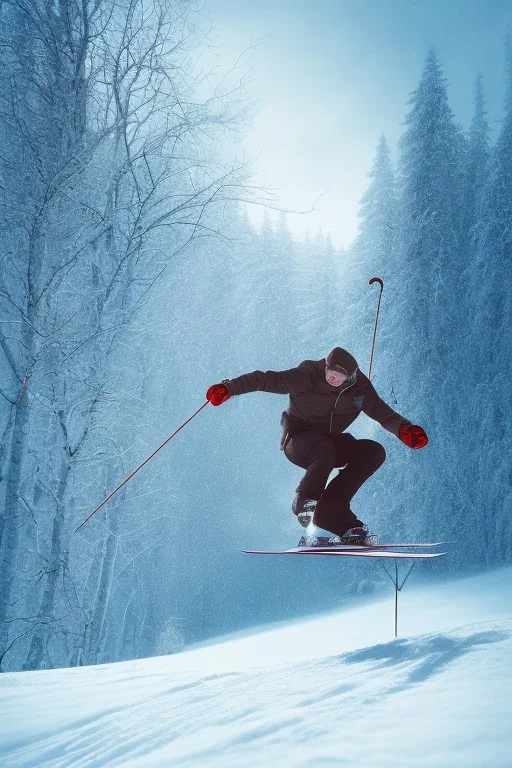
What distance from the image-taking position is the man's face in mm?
4598

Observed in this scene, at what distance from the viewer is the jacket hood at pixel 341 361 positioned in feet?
15.0

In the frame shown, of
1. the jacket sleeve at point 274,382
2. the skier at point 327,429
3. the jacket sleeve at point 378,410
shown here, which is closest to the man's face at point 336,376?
the skier at point 327,429

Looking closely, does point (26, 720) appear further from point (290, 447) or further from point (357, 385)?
point (357, 385)

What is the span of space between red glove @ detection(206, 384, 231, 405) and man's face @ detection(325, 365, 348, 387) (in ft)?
2.64

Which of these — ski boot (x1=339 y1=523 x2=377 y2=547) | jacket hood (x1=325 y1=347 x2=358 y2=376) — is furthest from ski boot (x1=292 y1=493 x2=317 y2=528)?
jacket hood (x1=325 y1=347 x2=358 y2=376)

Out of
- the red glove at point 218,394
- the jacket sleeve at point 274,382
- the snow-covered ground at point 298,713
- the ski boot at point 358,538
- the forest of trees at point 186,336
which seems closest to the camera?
the snow-covered ground at point 298,713

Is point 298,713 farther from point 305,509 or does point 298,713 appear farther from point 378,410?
point 378,410

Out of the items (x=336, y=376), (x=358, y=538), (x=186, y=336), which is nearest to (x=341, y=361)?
(x=336, y=376)

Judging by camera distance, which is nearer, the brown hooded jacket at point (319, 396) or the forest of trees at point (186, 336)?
the brown hooded jacket at point (319, 396)

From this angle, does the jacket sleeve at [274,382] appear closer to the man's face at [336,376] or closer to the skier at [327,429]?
the skier at [327,429]

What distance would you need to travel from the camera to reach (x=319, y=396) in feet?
16.0

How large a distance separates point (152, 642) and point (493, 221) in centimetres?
2249

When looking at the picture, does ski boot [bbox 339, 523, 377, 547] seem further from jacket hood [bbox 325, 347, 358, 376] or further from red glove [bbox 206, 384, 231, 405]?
red glove [bbox 206, 384, 231, 405]

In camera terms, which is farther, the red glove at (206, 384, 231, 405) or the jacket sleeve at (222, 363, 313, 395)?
the jacket sleeve at (222, 363, 313, 395)
